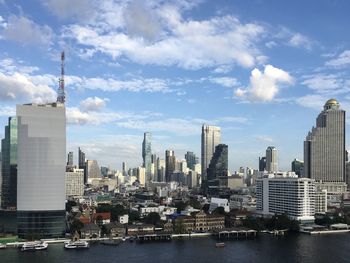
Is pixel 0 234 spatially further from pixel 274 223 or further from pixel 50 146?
pixel 274 223

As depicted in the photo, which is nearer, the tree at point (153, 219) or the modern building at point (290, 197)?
the tree at point (153, 219)

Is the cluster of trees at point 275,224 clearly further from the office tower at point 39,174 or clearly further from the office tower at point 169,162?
the office tower at point 169,162

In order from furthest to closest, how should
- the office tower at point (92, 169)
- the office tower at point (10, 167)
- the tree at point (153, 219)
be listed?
→ the office tower at point (92, 169)
the office tower at point (10, 167)
the tree at point (153, 219)

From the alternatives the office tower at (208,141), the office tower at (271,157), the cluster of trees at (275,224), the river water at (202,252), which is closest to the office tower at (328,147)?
the office tower at (271,157)

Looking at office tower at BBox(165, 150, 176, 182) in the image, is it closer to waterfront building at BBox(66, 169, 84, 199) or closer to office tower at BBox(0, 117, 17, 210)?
waterfront building at BBox(66, 169, 84, 199)

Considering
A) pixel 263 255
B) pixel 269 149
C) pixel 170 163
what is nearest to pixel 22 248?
pixel 263 255
